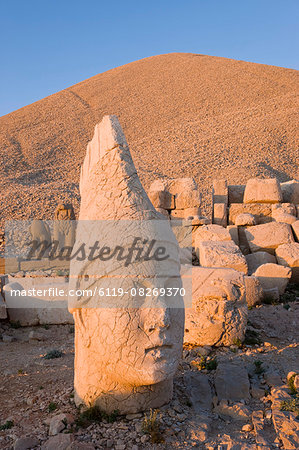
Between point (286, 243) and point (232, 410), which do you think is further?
point (286, 243)

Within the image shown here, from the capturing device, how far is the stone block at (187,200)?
31.7 ft

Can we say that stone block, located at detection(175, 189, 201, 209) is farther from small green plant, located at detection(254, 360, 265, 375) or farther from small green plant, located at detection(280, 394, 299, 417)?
small green plant, located at detection(280, 394, 299, 417)

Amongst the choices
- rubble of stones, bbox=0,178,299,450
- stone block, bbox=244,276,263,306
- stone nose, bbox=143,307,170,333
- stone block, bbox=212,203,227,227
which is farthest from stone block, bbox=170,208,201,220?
stone nose, bbox=143,307,170,333

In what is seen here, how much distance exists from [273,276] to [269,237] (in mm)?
1694

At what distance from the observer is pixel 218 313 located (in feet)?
16.1

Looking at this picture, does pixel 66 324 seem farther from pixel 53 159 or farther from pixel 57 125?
pixel 57 125

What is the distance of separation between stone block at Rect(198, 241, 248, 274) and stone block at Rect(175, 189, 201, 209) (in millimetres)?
2368

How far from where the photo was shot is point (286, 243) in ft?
28.3

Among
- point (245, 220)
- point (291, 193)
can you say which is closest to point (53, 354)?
point (245, 220)

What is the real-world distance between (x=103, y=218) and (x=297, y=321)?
4.13 metres

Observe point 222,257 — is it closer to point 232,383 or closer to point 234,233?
point 234,233

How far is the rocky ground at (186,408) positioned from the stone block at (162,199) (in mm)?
4996

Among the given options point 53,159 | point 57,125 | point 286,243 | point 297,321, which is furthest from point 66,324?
point 57,125

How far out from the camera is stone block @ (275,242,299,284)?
316 inches
